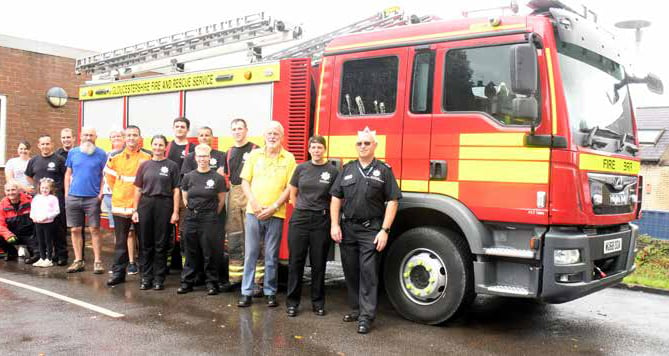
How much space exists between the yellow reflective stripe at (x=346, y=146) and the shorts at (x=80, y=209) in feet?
11.5

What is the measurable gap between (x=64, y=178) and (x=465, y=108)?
19.3ft

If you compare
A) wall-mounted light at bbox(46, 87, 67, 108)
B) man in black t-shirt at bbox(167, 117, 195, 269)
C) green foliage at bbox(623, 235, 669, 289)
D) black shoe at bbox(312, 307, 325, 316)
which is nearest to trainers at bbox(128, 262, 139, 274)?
man in black t-shirt at bbox(167, 117, 195, 269)

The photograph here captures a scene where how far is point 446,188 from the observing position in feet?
17.7

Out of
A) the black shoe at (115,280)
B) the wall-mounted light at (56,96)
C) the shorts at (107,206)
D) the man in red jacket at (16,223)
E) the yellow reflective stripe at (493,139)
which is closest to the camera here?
the yellow reflective stripe at (493,139)

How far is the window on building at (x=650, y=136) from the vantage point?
30.8 metres

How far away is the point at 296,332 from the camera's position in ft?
17.4

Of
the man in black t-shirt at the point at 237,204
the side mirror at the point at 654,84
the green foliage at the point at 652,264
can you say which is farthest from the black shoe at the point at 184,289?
the green foliage at the point at 652,264

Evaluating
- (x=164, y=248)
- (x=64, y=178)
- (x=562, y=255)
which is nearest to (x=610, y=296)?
(x=562, y=255)

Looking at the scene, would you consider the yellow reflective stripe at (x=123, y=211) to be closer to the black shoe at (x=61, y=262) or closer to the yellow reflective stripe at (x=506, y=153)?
the black shoe at (x=61, y=262)

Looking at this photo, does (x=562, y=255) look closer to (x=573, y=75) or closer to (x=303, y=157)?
(x=573, y=75)

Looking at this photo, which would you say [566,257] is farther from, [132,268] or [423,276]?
[132,268]

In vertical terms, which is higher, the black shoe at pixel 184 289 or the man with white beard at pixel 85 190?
→ the man with white beard at pixel 85 190

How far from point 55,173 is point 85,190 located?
104 centimetres

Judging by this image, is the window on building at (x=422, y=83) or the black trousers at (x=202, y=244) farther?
the black trousers at (x=202, y=244)
